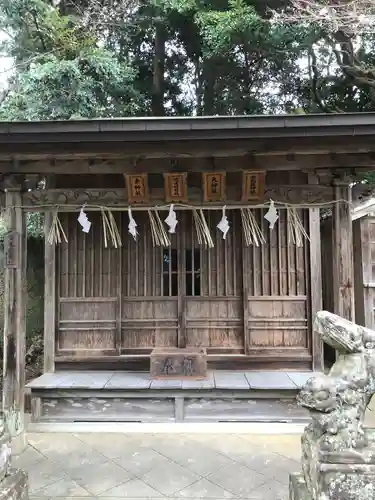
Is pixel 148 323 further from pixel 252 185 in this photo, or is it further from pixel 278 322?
pixel 252 185

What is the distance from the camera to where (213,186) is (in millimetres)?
4211

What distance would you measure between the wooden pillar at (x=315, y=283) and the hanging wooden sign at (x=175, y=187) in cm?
215

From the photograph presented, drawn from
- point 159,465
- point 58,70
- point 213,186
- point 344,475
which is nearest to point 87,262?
point 213,186

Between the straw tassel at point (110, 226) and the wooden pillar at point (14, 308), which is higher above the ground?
the straw tassel at point (110, 226)

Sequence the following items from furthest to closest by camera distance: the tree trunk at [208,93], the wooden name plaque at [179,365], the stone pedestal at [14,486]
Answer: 1. the tree trunk at [208,93]
2. the wooden name plaque at [179,365]
3. the stone pedestal at [14,486]

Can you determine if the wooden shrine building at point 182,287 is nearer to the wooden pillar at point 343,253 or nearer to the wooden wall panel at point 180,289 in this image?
the wooden wall panel at point 180,289

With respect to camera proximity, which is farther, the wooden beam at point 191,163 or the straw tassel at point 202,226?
the straw tassel at point 202,226

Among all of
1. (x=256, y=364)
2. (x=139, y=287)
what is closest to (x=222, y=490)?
(x=256, y=364)

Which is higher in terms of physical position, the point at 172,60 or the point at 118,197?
the point at 172,60

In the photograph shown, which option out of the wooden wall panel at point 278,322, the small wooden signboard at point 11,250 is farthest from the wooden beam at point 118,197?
the wooden wall panel at point 278,322

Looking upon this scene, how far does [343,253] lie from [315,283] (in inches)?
55.5

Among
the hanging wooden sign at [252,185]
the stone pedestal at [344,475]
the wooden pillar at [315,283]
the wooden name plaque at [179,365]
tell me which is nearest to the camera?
the stone pedestal at [344,475]

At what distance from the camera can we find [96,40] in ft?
27.1

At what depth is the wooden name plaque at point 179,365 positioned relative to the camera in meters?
4.82
